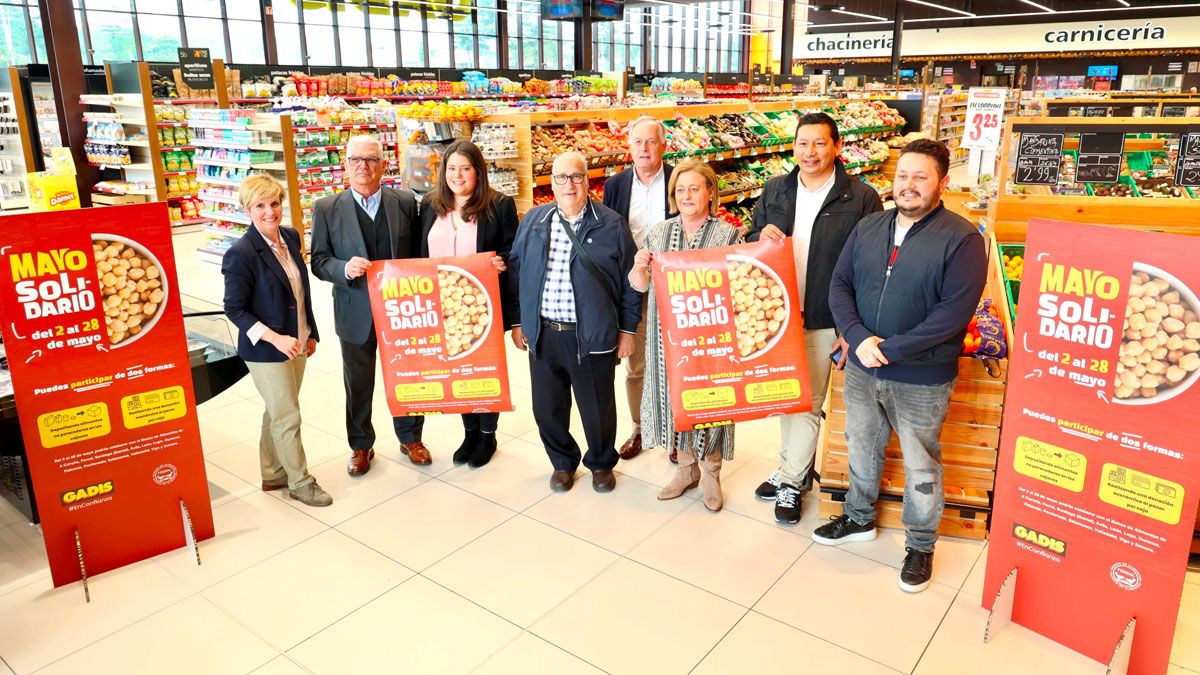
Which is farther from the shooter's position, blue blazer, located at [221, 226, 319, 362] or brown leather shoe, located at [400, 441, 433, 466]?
brown leather shoe, located at [400, 441, 433, 466]

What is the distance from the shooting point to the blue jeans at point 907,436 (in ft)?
9.18

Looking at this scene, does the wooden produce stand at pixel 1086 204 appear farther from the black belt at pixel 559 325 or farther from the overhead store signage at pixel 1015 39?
the overhead store signage at pixel 1015 39

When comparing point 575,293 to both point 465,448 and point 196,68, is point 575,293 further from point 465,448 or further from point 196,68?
point 196,68

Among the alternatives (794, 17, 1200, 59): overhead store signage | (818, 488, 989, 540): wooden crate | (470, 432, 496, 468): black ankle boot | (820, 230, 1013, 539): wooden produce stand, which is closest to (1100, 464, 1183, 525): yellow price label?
(820, 230, 1013, 539): wooden produce stand

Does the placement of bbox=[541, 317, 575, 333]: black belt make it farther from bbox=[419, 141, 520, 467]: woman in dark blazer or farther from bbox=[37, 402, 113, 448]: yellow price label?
bbox=[37, 402, 113, 448]: yellow price label

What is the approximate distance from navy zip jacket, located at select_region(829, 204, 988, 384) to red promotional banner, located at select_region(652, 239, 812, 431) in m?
0.25

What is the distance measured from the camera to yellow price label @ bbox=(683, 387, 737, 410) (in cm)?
313

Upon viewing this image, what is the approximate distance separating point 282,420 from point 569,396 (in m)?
1.29

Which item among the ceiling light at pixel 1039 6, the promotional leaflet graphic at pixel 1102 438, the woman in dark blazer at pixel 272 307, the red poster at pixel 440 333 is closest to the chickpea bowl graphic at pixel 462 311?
the red poster at pixel 440 333

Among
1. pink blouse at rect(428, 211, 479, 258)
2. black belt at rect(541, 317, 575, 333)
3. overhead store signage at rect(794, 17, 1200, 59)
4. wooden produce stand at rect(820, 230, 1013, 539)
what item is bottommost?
wooden produce stand at rect(820, 230, 1013, 539)

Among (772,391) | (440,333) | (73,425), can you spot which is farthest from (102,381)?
(772,391)

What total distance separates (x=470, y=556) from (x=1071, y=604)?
2.18 meters

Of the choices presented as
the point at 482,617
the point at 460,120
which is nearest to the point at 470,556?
the point at 482,617

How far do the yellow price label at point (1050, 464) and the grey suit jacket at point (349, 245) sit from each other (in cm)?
265
